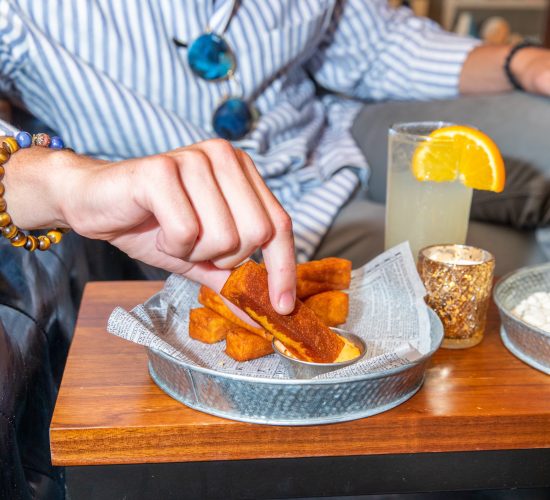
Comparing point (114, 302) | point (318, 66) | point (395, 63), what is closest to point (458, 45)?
point (395, 63)

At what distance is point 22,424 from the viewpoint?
2.27 ft

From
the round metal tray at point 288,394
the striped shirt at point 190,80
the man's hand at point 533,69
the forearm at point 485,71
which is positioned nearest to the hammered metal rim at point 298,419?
the round metal tray at point 288,394

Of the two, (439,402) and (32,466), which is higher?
(439,402)

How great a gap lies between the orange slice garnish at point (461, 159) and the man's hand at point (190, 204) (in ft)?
0.88

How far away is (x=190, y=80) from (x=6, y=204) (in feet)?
1.81

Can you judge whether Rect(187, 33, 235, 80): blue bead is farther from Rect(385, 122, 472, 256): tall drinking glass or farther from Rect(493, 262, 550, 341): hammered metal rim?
Rect(493, 262, 550, 341): hammered metal rim

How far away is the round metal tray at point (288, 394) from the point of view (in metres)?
0.55

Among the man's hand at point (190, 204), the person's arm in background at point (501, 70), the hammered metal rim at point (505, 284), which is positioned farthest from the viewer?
the person's arm in background at point (501, 70)

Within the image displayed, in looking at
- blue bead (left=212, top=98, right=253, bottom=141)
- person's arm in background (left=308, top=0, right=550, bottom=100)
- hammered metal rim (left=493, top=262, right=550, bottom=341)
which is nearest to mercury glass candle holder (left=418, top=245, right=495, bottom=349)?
hammered metal rim (left=493, top=262, right=550, bottom=341)

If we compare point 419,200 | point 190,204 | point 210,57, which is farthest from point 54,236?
point 210,57

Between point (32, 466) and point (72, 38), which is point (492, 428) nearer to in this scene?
point (32, 466)

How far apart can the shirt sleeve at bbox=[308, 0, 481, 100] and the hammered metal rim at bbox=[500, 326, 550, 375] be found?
85 centimetres

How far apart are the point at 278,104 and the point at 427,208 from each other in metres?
0.56

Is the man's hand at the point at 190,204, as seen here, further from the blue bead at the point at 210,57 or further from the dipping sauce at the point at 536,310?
the blue bead at the point at 210,57
